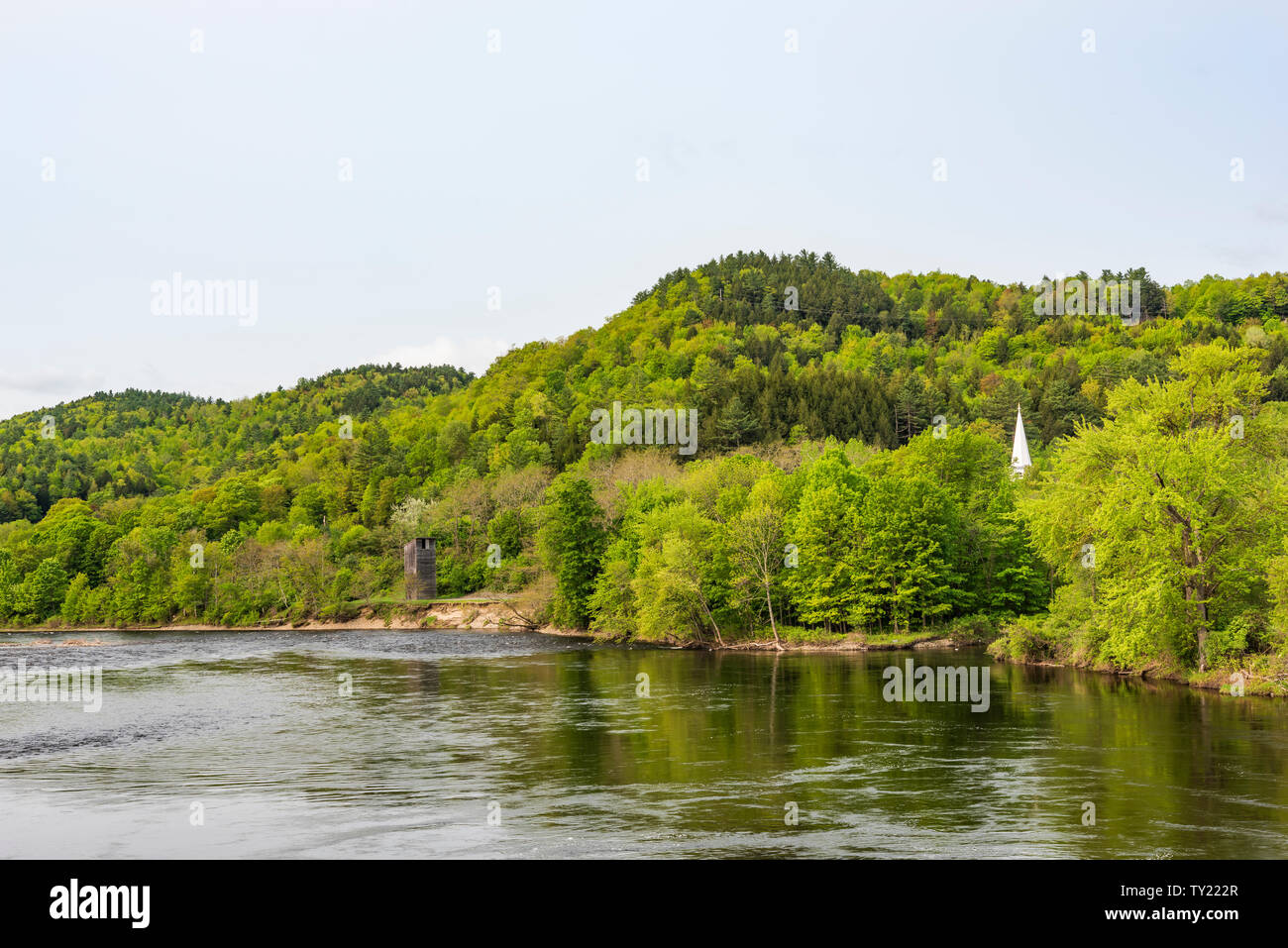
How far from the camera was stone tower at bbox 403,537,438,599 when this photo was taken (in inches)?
5399

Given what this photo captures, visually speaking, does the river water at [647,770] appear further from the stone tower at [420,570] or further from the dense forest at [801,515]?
the stone tower at [420,570]

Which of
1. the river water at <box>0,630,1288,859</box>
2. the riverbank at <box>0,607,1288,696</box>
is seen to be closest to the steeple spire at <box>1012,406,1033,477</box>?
the riverbank at <box>0,607,1288,696</box>

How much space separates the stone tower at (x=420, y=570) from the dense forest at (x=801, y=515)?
184 cm

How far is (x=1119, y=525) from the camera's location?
1921 inches

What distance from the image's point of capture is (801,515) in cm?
8475

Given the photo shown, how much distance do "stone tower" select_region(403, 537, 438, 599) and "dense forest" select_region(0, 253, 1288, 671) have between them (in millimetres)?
1840

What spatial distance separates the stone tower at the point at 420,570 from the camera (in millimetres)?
137125

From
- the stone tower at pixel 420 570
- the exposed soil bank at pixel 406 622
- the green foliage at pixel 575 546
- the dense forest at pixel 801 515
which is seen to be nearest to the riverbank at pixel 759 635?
the exposed soil bank at pixel 406 622

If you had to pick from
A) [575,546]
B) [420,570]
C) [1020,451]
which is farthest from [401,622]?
[1020,451]

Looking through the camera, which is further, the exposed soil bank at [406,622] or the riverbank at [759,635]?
the exposed soil bank at [406,622]

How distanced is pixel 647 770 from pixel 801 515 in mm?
53185

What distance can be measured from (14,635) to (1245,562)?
12494 cm

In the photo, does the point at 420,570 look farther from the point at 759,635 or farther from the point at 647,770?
the point at 647,770
